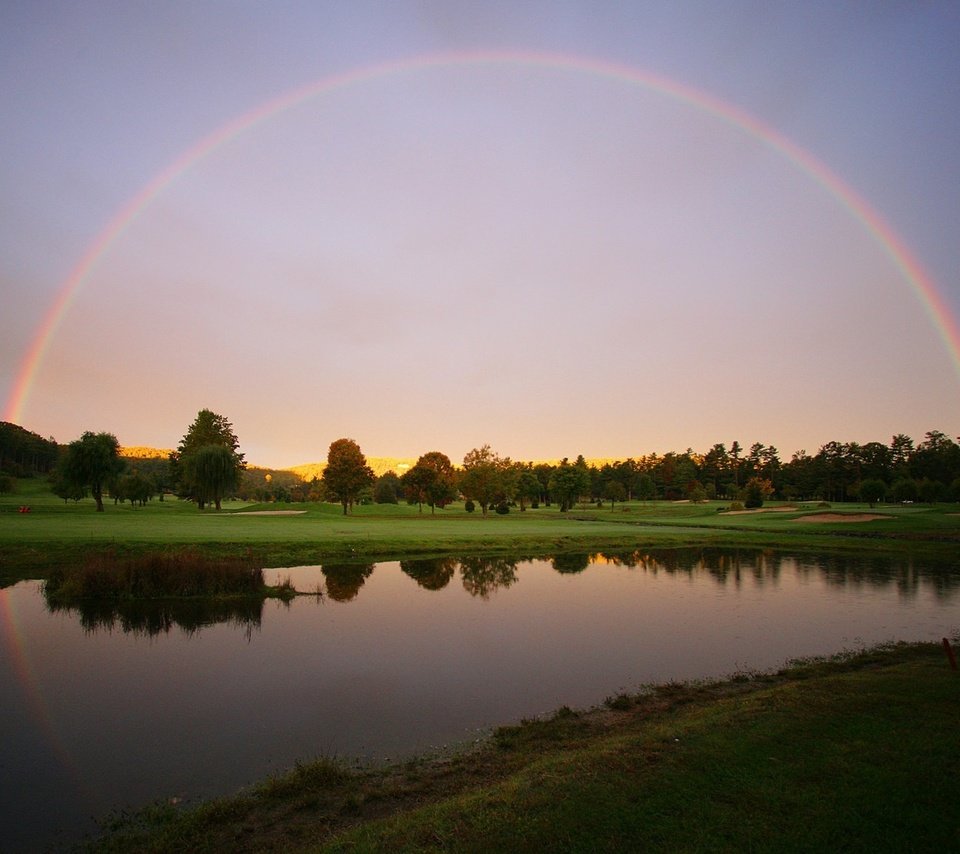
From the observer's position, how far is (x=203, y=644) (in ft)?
61.4

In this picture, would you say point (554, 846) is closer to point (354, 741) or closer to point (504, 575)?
point (354, 741)

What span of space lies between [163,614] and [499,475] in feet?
302

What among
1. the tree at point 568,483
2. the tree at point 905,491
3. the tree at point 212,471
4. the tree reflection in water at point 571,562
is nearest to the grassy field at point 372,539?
the tree reflection in water at point 571,562

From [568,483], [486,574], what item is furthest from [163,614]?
[568,483]

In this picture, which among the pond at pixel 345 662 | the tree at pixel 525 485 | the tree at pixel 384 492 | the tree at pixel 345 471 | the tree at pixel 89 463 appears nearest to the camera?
the pond at pixel 345 662

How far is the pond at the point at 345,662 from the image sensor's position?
1037 cm

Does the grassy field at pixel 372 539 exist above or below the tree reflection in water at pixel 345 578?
above

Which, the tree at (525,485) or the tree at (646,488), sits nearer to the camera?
the tree at (525,485)

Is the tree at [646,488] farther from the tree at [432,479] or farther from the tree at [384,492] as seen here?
the tree at [384,492]

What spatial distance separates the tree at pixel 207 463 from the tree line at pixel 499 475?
18cm

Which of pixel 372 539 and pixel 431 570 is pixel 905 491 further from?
pixel 431 570

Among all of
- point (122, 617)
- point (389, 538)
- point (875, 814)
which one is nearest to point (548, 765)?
point (875, 814)

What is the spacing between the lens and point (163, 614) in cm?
2298

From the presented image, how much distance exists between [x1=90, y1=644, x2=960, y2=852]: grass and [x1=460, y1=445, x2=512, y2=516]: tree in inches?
3800
